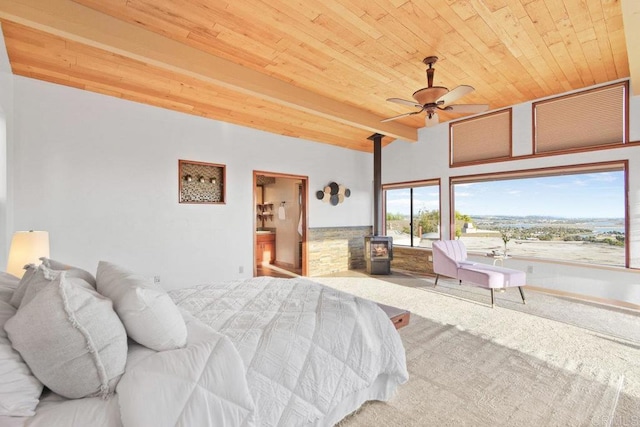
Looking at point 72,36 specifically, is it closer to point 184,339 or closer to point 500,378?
point 184,339

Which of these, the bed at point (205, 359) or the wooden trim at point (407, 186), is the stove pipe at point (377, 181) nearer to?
the wooden trim at point (407, 186)

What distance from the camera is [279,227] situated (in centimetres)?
751

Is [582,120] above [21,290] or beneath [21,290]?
above

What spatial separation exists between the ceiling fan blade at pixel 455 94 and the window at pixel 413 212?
9.37 feet

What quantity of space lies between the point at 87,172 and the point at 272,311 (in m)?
3.26

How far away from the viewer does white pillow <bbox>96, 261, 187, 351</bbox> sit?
126 centimetres

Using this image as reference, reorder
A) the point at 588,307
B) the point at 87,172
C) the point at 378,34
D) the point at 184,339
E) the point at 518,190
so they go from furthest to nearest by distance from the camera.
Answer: the point at 518,190, the point at 588,307, the point at 87,172, the point at 378,34, the point at 184,339

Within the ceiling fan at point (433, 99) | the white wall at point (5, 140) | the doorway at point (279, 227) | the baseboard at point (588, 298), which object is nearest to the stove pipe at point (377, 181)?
the doorway at point (279, 227)

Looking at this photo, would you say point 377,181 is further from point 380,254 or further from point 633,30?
point 633,30

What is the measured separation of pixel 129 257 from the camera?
12.9 ft

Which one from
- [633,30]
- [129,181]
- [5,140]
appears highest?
[633,30]

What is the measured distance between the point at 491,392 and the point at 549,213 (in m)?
3.98

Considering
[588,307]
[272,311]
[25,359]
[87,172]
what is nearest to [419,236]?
[588,307]

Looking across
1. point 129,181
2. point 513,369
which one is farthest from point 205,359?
point 129,181
